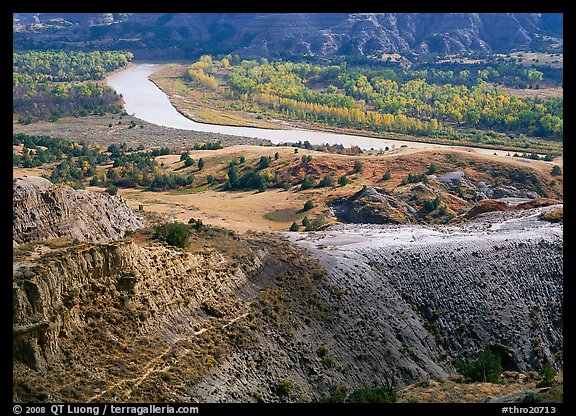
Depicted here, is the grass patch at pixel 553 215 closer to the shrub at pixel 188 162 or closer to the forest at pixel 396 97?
the shrub at pixel 188 162

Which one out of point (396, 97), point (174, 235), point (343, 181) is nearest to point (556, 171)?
point (343, 181)

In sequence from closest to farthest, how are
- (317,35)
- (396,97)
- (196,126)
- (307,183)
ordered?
(307,183) → (196,126) → (396,97) → (317,35)

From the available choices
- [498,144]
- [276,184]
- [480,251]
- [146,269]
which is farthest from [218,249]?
[498,144]

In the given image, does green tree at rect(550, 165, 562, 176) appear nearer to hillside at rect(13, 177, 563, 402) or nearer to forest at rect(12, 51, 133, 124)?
hillside at rect(13, 177, 563, 402)

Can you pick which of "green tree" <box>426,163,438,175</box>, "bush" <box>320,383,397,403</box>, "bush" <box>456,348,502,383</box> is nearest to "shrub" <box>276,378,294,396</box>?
"bush" <box>320,383,397,403</box>

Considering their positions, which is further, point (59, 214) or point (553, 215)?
point (553, 215)

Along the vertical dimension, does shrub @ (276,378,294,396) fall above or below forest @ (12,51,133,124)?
above

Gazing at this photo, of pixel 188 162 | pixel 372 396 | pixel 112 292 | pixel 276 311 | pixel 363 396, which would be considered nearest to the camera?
pixel 372 396

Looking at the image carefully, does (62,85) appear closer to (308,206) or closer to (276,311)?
(308,206)

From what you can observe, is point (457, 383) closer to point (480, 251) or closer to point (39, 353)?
point (480, 251)
